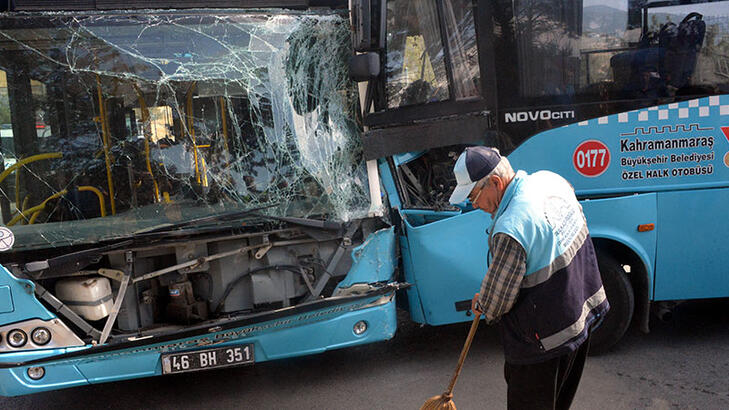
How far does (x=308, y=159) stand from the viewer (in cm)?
409

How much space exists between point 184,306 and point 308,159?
1.29 metres

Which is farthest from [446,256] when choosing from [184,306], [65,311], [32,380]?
[32,380]

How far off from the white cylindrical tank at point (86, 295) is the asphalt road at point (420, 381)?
92 centimetres

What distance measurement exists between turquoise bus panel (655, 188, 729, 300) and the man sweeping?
1830 mm

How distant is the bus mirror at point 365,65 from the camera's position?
3.76 m

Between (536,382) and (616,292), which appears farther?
(616,292)

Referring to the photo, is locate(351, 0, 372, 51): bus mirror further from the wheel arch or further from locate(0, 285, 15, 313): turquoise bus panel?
locate(0, 285, 15, 313): turquoise bus panel

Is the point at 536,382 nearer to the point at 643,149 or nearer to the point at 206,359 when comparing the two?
the point at 206,359

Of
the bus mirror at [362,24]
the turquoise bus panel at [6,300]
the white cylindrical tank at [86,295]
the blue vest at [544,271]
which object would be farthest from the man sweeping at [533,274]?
the turquoise bus panel at [6,300]

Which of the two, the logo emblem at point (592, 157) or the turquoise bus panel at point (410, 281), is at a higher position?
the logo emblem at point (592, 157)

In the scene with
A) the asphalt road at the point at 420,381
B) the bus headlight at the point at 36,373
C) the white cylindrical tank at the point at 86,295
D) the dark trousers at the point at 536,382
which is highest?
the white cylindrical tank at the point at 86,295

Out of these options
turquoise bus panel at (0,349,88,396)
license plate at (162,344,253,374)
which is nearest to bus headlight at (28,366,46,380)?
turquoise bus panel at (0,349,88,396)

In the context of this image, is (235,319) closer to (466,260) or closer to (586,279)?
(466,260)

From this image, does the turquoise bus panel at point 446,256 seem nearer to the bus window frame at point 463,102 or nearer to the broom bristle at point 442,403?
the bus window frame at point 463,102
